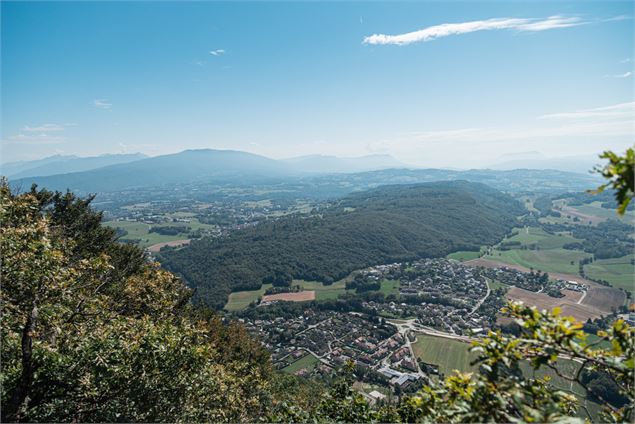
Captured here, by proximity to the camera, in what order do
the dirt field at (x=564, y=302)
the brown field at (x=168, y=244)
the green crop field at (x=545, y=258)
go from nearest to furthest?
1. the dirt field at (x=564, y=302)
2. the green crop field at (x=545, y=258)
3. the brown field at (x=168, y=244)

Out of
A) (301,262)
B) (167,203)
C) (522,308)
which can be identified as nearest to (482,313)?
(301,262)

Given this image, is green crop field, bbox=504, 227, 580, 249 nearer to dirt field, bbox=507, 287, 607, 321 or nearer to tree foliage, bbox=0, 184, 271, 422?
dirt field, bbox=507, 287, 607, 321

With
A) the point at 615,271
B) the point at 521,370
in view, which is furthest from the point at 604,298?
the point at 521,370

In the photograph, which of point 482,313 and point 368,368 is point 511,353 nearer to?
point 368,368

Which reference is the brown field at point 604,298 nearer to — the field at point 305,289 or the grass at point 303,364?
the field at point 305,289

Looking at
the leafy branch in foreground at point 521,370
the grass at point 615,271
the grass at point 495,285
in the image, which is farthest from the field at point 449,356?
the grass at point 615,271

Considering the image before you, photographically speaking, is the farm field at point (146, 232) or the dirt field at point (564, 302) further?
the farm field at point (146, 232)

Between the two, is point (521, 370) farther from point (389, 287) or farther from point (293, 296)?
point (389, 287)
